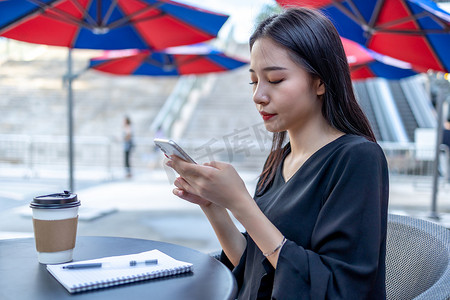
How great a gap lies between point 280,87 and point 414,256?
2.71 ft

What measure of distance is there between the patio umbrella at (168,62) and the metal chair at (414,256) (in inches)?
264

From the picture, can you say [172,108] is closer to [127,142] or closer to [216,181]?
[127,142]

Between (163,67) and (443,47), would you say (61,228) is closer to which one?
(443,47)

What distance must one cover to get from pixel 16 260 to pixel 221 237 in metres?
0.70

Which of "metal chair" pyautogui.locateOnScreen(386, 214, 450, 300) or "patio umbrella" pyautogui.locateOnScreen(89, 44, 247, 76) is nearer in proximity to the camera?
"metal chair" pyautogui.locateOnScreen(386, 214, 450, 300)

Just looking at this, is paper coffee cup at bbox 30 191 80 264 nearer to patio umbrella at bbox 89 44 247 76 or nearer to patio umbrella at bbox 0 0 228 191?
patio umbrella at bbox 0 0 228 191

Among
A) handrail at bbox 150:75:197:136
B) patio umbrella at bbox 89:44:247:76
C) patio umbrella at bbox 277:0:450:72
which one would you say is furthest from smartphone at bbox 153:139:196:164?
handrail at bbox 150:75:197:136

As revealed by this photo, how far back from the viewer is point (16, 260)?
1.53 m

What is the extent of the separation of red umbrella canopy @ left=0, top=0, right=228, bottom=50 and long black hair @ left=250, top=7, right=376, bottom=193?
3723 mm

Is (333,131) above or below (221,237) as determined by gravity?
above

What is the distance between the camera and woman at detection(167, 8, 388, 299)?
128 cm

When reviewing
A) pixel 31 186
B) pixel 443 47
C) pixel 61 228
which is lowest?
pixel 31 186

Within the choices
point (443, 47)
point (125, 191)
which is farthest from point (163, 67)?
point (443, 47)

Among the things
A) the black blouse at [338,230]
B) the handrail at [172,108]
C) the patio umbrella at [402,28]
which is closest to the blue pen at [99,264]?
the black blouse at [338,230]
